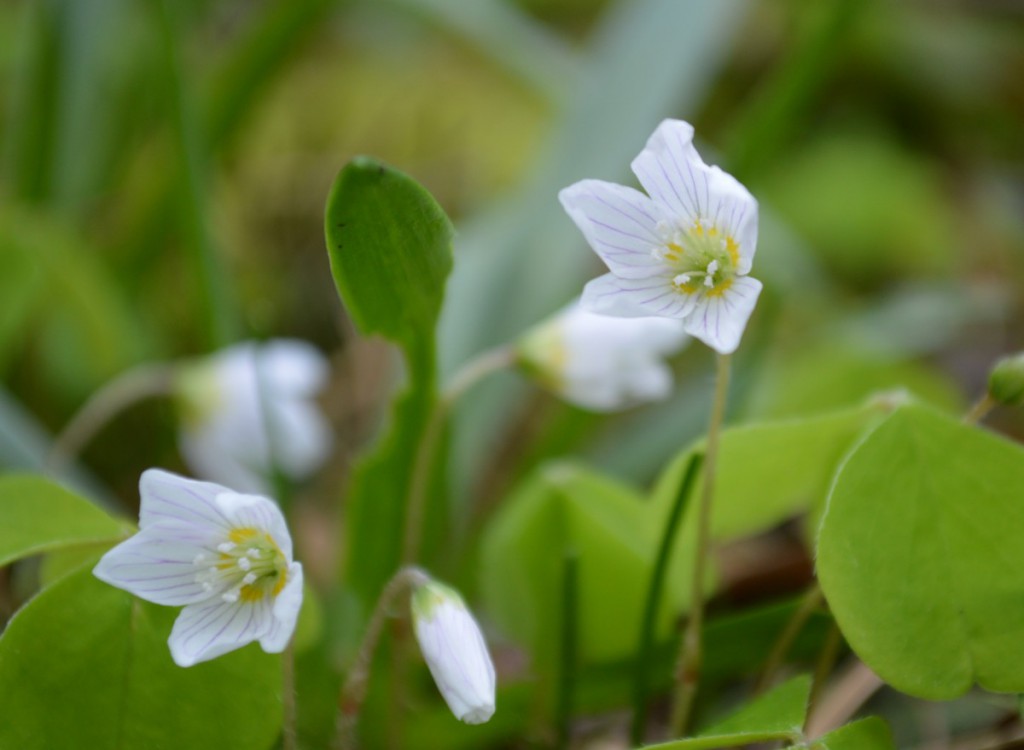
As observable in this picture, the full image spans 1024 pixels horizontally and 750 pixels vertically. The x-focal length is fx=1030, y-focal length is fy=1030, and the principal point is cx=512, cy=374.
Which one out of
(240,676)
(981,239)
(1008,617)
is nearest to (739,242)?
(1008,617)

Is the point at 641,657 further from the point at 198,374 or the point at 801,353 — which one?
the point at 801,353

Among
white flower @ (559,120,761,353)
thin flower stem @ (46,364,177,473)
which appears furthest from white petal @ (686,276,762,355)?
thin flower stem @ (46,364,177,473)

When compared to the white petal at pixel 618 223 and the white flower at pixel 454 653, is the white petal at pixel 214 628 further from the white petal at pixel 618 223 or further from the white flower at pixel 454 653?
the white petal at pixel 618 223

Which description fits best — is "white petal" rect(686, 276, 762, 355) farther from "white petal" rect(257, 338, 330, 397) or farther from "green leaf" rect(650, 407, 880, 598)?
"white petal" rect(257, 338, 330, 397)

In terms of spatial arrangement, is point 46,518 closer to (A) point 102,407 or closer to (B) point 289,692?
(B) point 289,692

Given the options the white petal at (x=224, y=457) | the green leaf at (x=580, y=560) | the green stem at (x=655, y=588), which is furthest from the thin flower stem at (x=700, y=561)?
the white petal at (x=224, y=457)

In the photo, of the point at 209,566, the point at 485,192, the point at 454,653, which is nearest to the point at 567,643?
the point at 454,653
